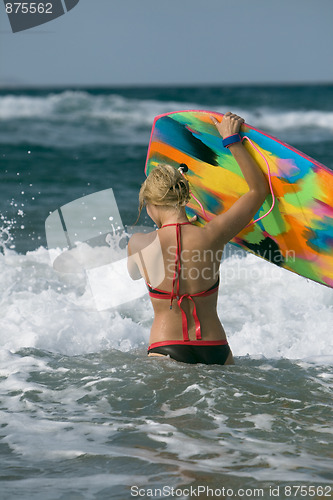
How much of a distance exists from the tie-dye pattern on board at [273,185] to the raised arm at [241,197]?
3.2 inches

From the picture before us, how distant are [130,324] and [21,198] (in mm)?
6369

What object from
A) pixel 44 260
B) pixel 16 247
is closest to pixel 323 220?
pixel 44 260

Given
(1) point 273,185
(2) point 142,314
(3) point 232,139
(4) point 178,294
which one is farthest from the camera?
(2) point 142,314

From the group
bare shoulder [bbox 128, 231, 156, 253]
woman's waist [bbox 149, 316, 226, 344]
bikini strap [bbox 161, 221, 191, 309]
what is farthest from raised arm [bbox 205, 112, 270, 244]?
woman's waist [bbox 149, 316, 226, 344]

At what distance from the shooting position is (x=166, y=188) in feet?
10.1

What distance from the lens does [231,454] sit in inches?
99.9

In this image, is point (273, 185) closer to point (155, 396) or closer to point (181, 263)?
point (181, 263)

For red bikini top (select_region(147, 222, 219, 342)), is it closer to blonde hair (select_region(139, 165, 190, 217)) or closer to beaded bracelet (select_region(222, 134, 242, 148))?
blonde hair (select_region(139, 165, 190, 217))

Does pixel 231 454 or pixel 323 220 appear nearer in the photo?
pixel 231 454

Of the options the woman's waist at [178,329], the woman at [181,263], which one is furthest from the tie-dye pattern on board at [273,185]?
the woman's waist at [178,329]

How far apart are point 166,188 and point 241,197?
43 centimetres

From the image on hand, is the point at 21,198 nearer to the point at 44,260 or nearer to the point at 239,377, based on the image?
the point at 44,260

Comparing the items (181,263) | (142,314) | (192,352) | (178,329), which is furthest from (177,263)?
(142,314)

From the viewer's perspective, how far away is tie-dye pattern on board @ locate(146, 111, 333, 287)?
352 cm
